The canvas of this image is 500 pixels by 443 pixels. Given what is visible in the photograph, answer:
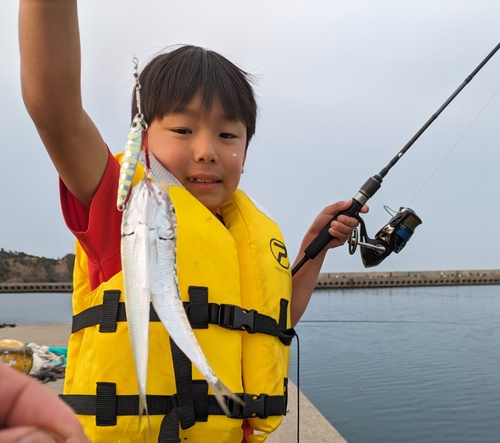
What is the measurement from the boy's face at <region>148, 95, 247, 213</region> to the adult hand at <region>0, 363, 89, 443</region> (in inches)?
53.1

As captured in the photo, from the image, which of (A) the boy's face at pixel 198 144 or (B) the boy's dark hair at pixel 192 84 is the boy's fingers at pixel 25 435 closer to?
(A) the boy's face at pixel 198 144

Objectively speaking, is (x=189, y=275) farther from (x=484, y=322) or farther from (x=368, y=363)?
(x=484, y=322)

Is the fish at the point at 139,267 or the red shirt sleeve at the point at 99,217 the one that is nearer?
the fish at the point at 139,267

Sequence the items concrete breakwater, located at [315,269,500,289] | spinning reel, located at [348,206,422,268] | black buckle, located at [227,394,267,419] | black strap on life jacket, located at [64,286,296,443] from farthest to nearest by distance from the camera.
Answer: concrete breakwater, located at [315,269,500,289] < spinning reel, located at [348,206,422,268] < black buckle, located at [227,394,267,419] < black strap on life jacket, located at [64,286,296,443]

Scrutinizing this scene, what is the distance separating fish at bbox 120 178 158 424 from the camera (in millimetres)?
869

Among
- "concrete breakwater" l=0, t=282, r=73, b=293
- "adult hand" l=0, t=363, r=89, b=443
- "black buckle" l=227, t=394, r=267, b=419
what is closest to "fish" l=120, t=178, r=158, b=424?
"adult hand" l=0, t=363, r=89, b=443

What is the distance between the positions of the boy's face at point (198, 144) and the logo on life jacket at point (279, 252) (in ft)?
2.08

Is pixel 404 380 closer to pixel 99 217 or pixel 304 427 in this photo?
pixel 304 427

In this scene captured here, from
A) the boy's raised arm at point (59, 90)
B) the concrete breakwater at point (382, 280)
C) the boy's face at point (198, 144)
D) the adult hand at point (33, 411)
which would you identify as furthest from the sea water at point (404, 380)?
the concrete breakwater at point (382, 280)

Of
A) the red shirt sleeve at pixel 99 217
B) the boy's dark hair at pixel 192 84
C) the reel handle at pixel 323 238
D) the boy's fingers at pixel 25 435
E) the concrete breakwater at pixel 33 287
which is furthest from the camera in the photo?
the concrete breakwater at pixel 33 287

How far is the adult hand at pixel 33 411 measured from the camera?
526 millimetres

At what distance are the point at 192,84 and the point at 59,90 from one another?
2.39 feet

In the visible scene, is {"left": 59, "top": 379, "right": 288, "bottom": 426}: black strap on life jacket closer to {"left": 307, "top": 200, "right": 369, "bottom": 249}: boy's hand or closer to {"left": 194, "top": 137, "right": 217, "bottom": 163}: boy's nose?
{"left": 194, "top": 137, "right": 217, "bottom": 163}: boy's nose

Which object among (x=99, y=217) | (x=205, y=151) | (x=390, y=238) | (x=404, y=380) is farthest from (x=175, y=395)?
(x=404, y=380)
